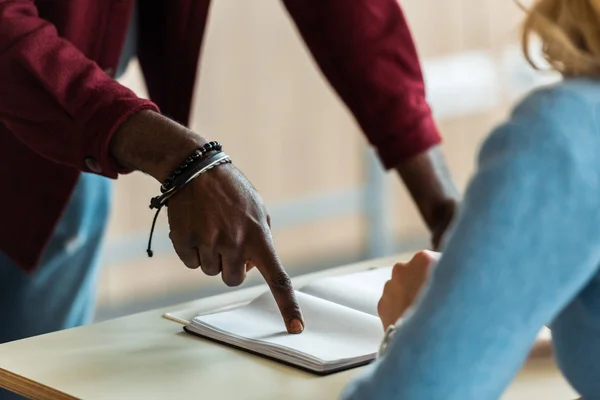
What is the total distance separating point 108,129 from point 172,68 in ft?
1.59

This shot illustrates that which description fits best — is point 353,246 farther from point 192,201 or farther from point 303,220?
point 192,201

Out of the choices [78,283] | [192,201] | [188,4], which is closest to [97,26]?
[188,4]

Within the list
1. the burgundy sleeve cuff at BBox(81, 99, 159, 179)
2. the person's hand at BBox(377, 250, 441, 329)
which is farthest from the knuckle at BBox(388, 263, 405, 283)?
the burgundy sleeve cuff at BBox(81, 99, 159, 179)

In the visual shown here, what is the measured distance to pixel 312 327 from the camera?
1107mm

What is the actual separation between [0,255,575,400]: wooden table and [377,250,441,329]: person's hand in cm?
8

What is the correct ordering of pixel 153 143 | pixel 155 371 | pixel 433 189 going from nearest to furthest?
pixel 155 371
pixel 153 143
pixel 433 189

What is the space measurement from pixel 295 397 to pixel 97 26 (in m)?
0.77

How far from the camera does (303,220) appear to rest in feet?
11.4

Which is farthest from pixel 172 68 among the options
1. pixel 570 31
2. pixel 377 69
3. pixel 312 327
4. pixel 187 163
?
pixel 570 31

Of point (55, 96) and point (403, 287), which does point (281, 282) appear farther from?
point (55, 96)

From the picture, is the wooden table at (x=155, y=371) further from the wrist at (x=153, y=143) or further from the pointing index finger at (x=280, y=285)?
the wrist at (x=153, y=143)

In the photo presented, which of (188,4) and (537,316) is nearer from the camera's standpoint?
(537,316)

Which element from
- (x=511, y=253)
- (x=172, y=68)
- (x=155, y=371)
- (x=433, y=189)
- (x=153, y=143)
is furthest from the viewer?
(x=172, y=68)

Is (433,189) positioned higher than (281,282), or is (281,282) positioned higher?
(281,282)
